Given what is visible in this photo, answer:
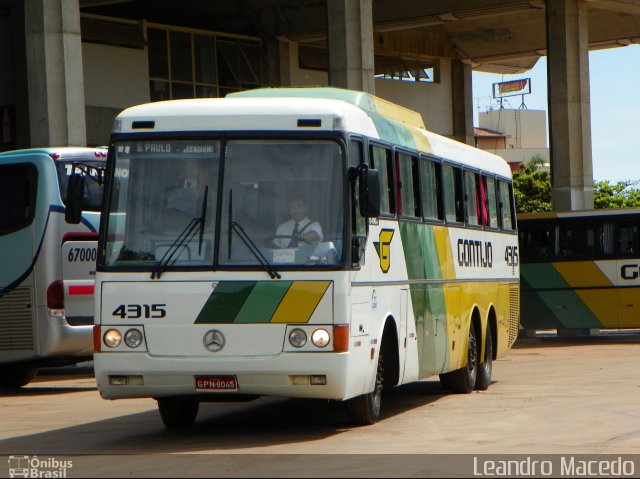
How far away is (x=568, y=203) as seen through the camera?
4041cm

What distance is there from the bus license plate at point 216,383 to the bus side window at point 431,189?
4.21 metres

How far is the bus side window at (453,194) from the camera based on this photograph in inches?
647

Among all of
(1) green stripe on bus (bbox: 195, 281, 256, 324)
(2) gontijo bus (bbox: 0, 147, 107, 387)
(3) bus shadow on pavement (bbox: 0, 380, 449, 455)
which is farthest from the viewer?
(2) gontijo bus (bbox: 0, 147, 107, 387)

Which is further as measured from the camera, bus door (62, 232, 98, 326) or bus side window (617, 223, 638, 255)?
bus side window (617, 223, 638, 255)

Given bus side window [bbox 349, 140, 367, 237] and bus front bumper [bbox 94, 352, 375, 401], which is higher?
bus side window [bbox 349, 140, 367, 237]

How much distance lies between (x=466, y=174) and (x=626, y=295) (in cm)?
1529

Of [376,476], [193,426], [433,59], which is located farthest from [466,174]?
[433,59]

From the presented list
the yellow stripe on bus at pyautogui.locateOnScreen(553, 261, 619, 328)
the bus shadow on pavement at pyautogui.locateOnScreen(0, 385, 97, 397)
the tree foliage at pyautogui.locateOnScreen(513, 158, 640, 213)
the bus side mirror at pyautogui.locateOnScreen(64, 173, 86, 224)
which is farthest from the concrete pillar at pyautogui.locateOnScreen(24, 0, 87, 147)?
the tree foliage at pyautogui.locateOnScreen(513, 158, 640, 213)

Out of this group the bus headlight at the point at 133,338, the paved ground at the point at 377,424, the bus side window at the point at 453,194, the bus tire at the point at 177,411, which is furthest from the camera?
the bus side window at the point at 453,194

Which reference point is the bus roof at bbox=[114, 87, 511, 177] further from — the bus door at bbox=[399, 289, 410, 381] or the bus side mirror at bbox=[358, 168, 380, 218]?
the bus door at bbox=[399, 289, 410, 381]

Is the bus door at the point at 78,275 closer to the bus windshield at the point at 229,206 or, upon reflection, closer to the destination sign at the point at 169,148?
the destination sign at the point at 169,148

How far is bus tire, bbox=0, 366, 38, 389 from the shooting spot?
21062 millimetres

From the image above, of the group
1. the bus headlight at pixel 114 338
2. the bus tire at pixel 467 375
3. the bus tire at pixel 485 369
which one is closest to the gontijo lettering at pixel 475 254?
the bus tire at pixel 467 375

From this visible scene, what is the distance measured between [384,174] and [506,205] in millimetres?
7106
